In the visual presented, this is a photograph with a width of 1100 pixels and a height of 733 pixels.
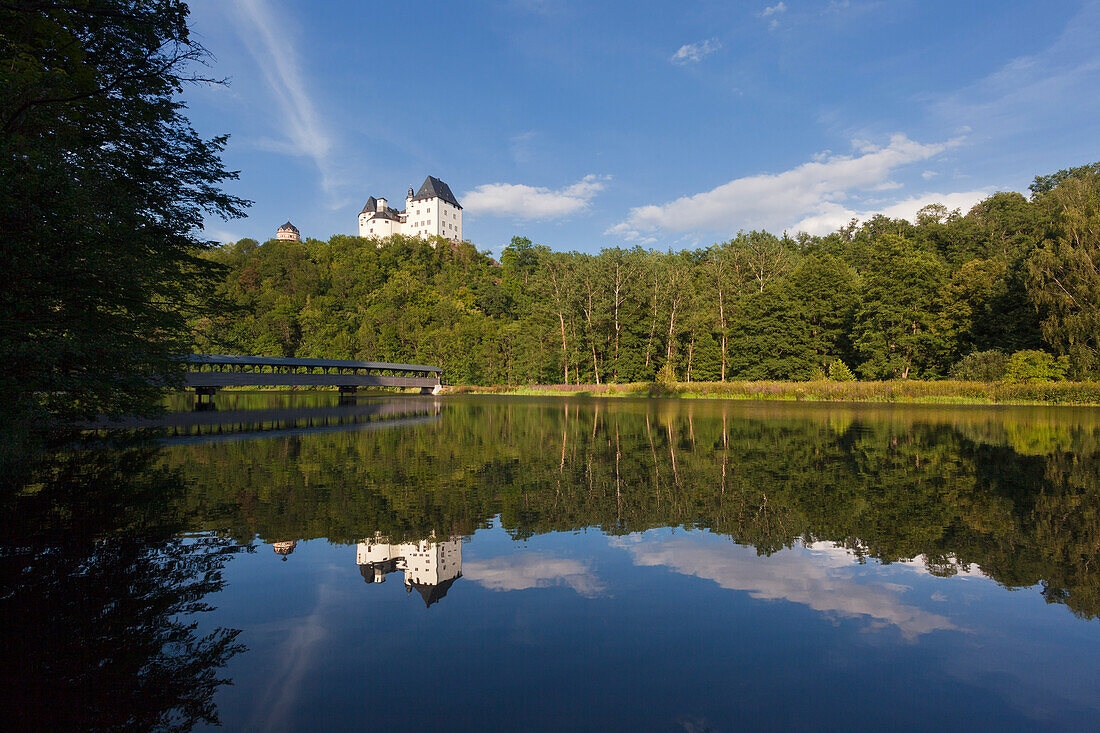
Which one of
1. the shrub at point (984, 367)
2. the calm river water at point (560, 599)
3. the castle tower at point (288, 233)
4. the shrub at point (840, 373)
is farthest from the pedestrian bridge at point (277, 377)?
the castle tower at point (288, 233)

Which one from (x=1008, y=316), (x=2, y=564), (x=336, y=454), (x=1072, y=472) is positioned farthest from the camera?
(x=1008, y=316)

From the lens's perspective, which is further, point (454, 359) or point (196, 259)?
point (454, 359)

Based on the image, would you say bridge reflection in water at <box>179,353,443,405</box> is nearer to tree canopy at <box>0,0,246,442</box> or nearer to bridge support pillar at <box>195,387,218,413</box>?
bridge support pillar at <box>195,387,218,413</box>

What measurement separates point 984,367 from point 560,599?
49.9 meters

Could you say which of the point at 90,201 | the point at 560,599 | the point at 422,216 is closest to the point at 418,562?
the point at 560,599

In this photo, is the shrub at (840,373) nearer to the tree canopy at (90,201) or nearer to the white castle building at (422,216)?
the tree canopy at (90,201)

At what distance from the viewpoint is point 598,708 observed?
3.57 meters

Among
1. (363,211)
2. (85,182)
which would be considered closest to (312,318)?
(363,211)

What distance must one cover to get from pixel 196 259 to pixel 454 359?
6370cm

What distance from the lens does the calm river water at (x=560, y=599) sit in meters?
3.64

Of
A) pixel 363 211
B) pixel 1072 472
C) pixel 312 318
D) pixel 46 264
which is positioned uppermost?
pixel 363 211

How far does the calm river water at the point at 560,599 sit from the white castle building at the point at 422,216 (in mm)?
125863

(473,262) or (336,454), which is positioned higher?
(473,262)

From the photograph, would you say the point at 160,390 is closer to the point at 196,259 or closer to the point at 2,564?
the point at 196,259
